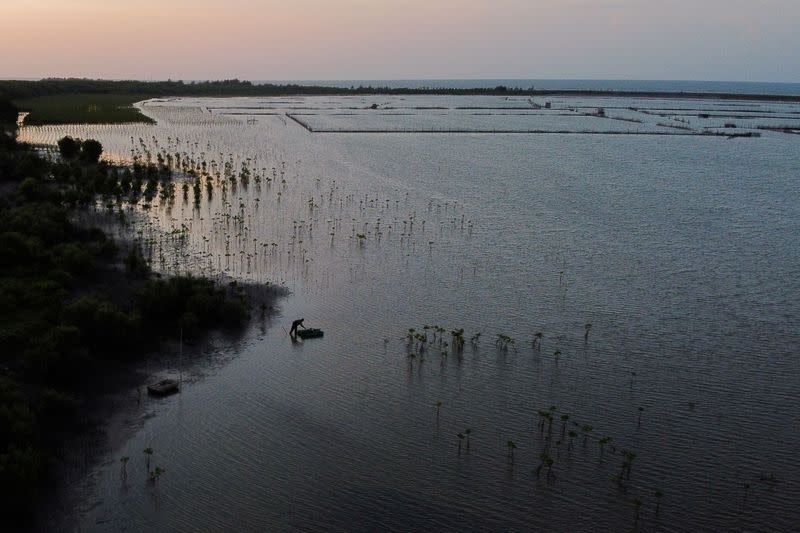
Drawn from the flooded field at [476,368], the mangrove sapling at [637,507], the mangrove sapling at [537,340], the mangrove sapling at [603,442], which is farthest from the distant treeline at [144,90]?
the mangrove sapling at [637,507]

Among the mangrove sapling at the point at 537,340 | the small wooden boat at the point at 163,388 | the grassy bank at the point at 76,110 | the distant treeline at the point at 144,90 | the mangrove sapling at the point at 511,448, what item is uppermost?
the distant treeline at the point at 144,90

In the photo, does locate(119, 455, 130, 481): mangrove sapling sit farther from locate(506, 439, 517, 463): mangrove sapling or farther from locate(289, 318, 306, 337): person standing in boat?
locate(506, 439, 517, 463): mangrove sapling

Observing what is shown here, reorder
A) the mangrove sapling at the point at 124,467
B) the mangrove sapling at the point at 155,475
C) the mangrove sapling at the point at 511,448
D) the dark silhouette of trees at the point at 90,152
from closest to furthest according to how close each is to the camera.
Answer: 1. the mangrove sapling at the point at 155,475
2. the mangrove sapling at the point at 124,467
3. the mangrove sapling at the point at 511,448
4. the dark silhouette of trees at the point at 90,152

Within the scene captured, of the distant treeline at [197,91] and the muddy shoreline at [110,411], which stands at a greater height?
the distant treeline at [197,91]

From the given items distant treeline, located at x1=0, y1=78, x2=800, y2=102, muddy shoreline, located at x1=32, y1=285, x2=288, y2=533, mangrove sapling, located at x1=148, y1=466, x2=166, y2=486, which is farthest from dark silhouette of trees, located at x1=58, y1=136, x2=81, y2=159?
distant treeline, located at x1=0, y1=78, x2=800, y2=102

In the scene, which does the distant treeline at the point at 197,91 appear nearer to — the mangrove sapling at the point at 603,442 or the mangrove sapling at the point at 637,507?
the mangrove sapling at the point at 603,442

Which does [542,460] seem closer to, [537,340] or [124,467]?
[537,340]
